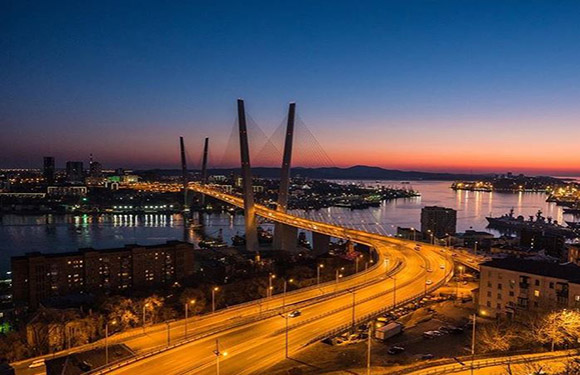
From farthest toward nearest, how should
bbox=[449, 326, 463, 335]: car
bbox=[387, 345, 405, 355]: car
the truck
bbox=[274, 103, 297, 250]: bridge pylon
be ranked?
bbox=[274, 103, 297, 250]: bridge pylon → bbox=[449, 326, 463, 335]: car → the truck → bbox=[387, 345, 405, 355]: car

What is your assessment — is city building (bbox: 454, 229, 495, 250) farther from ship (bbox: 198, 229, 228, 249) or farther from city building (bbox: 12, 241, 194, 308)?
city building (bbox: 12, 241, 194, 308)

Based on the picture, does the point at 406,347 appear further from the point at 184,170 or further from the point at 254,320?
the point at 184,170

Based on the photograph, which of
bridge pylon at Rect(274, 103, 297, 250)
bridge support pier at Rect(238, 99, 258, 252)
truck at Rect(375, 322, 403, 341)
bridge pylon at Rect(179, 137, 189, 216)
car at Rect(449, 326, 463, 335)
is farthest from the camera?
bridge pylon at Rect(179, 137, 189, 216)

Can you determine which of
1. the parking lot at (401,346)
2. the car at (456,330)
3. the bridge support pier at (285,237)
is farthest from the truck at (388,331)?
the bridge support pier at (285,237)

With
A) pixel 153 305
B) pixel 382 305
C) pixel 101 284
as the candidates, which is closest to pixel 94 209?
pixel 101 284

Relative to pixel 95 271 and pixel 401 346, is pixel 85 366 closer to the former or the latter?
pixel 401 346

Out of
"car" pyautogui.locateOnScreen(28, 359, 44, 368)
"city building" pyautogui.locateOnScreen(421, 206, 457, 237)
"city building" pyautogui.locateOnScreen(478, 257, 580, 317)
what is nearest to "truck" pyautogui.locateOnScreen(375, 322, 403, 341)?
"city building" pyautogui.locateOnScreen(478, 257, 580, 317)

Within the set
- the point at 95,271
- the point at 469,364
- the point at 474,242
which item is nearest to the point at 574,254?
the point at 474,242

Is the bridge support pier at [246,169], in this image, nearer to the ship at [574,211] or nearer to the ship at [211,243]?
the ship at [211,243]
